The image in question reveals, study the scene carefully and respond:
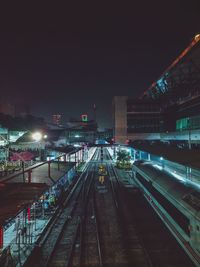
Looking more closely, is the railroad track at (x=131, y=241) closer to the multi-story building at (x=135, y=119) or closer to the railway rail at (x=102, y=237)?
the railway rail at (x=102, y=237)

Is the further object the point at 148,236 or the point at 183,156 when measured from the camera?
the point at 183,156

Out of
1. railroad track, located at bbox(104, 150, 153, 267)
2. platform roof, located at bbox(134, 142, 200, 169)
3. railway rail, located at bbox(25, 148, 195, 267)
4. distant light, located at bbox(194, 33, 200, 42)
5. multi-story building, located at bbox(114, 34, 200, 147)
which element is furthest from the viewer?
multi-story building, located at bbox(114, 34, 200, 147)

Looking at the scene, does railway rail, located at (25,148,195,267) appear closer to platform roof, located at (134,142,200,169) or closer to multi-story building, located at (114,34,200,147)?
platform roof, located at (134,142,200,169)

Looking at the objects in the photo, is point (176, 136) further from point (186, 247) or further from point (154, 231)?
point (186, 247)

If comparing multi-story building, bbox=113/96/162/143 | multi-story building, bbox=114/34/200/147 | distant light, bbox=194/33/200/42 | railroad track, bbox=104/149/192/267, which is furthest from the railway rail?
multi-story building, bbox=113/96/162/143

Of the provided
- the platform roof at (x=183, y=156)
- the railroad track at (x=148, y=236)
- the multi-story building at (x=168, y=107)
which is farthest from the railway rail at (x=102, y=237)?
the multi-story building at (x=168, y=107)

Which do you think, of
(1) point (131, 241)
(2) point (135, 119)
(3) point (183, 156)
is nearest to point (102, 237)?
(1) point (131, 241)

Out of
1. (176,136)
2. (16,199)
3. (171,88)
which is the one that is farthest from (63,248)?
(171,88)

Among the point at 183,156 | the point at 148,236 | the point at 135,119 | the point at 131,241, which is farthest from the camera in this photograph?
the point at 135,119

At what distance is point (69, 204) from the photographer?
746 inches

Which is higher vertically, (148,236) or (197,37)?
(197,37)

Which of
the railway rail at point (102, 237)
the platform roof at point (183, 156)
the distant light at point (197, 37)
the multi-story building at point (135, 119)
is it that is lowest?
the railway rail at point (102, 237)

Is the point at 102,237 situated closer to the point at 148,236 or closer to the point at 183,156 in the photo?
the point at 148,236

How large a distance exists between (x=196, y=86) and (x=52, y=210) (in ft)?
154
